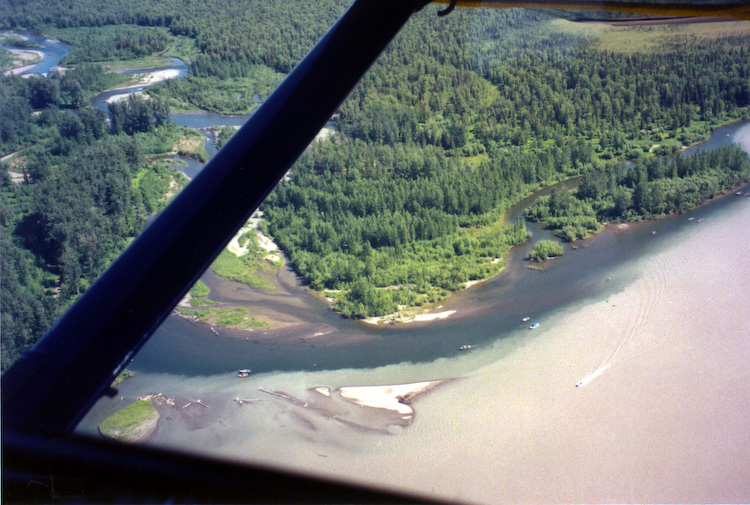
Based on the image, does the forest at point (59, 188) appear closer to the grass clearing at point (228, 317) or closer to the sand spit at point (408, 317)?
the grass clearing at point (228, 317)

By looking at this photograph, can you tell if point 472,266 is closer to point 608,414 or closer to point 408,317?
point 408,317

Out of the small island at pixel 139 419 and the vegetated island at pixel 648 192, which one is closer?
the small island at pixel 139 419

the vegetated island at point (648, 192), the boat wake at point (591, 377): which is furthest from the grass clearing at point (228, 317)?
the vegetated island at point (648, 192)

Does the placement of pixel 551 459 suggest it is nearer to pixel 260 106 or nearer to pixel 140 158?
pixel 140 158

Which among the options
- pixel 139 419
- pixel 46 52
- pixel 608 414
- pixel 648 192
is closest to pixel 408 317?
pixel 608 414

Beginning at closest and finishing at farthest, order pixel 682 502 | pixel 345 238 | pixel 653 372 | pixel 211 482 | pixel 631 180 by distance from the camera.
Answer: pixel 211 482
pixel 682 502
pixel 653 372
pixel 345 238
pixel 631 180

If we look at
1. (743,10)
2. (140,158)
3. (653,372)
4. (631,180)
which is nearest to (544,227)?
(631,180)
